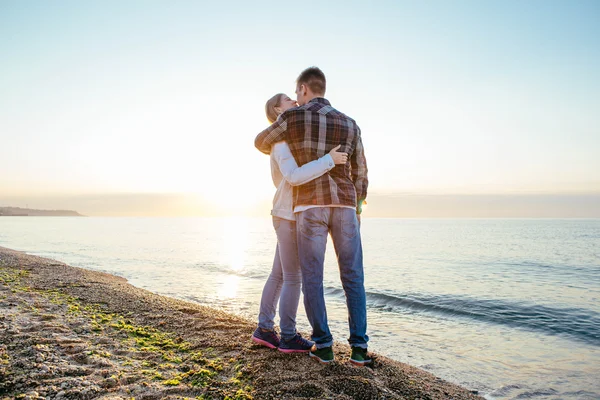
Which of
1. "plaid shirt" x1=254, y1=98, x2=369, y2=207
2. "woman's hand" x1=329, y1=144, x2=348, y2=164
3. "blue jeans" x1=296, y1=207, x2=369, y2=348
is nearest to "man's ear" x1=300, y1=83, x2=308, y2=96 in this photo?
"plaid shirt" x1=254, y1=98, x2=369, y2=207

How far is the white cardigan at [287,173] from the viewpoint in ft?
9.90

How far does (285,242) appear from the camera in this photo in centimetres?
335

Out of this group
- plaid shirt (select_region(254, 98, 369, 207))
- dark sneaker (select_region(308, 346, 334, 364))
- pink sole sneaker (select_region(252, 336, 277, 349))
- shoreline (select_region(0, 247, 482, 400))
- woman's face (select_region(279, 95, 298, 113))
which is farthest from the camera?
pink sole sneaker (select_region(252, 336, 277, 349))

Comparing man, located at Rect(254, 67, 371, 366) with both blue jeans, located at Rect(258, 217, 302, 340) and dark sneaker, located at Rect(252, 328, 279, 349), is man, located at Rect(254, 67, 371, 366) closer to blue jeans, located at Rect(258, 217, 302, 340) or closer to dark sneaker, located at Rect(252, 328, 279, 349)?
blue jeans, located at Rect(258, 217, 302, 340)

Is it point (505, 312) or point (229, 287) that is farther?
point (229, 287)

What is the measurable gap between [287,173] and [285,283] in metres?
1.04

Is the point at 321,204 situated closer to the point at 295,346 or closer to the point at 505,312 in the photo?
the point at 295,346

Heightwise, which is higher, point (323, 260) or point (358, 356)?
point (323, 260)

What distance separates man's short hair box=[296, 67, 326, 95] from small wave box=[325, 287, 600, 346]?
23.4 feet

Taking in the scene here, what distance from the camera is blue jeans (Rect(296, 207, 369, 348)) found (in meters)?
3.15

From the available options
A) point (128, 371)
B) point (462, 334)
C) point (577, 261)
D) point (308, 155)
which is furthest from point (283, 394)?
point (577, 261)

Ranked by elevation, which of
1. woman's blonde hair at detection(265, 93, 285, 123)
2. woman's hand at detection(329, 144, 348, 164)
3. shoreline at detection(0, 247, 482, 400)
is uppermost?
woman's blonde hair at detection(265, 93, 285, 123)

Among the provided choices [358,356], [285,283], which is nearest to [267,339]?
[285,283]

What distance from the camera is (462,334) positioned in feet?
23.4
